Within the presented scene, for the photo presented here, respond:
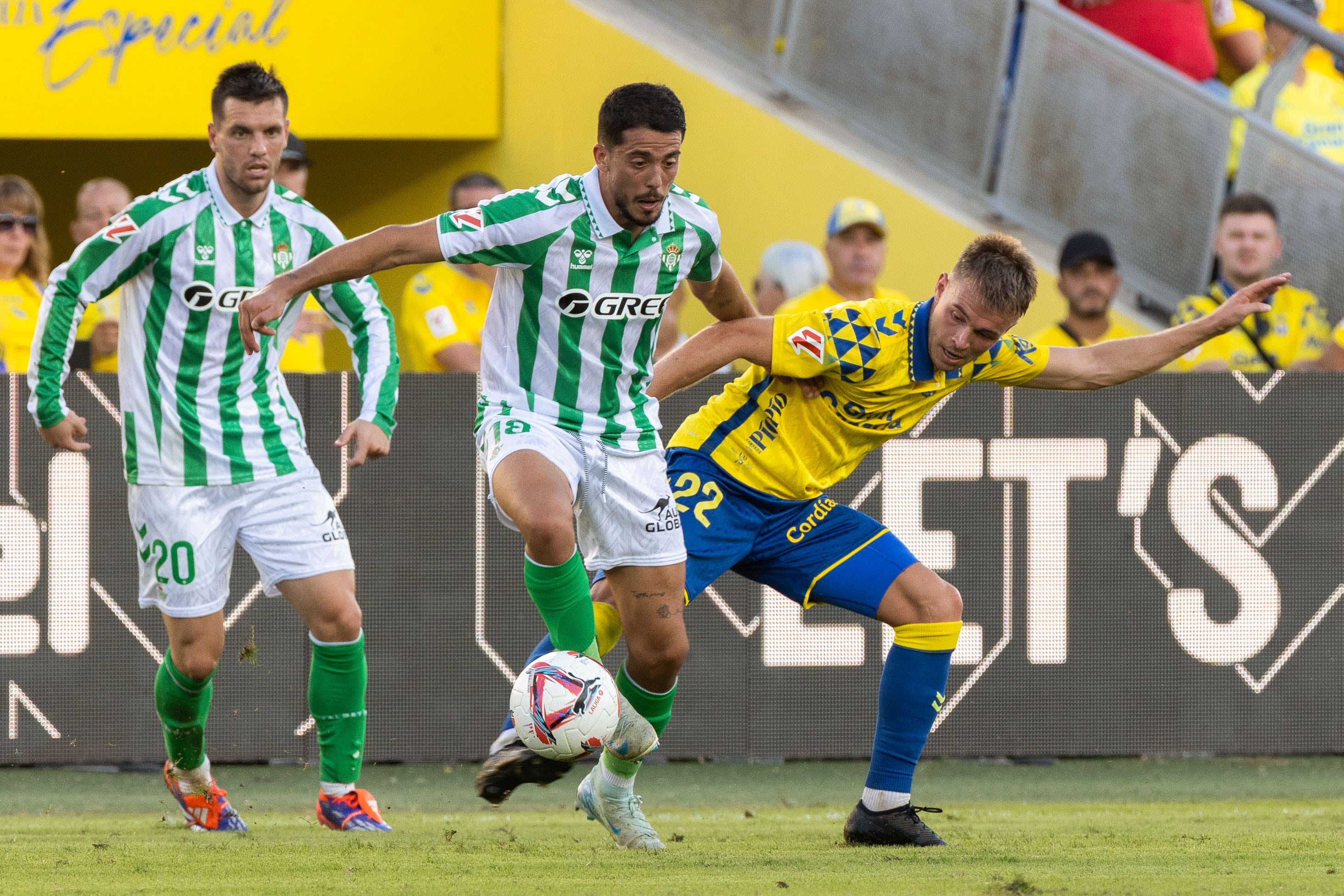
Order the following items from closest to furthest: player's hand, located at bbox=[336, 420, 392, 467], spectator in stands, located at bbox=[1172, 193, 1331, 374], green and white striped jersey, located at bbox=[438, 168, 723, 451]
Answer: green and white striped jersey, located at bbox=[438, 168, 723, 451], player's hand, located at bbox=[336, 420, 392, 467], spectator in stands, located at bbox=[1172, 193, 1331, 374]

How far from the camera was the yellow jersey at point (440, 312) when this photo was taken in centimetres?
834

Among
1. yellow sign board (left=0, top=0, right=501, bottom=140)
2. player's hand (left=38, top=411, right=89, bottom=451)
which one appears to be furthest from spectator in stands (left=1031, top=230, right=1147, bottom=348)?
player's hand (left=38, top=411, right=89, bottom=451)

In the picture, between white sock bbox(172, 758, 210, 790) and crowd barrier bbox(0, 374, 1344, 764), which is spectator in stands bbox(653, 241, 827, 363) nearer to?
crowd barrier bbox(0, 374, 1344, 764)

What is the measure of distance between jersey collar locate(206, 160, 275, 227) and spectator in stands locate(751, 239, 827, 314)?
353 cm

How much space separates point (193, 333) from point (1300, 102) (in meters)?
7.11

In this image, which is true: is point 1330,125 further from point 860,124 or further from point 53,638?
point 53,638

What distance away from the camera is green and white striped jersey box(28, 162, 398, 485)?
5891 mm

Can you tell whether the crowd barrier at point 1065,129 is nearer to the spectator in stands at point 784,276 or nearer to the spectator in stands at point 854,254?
the spectator in stands at point 784,276

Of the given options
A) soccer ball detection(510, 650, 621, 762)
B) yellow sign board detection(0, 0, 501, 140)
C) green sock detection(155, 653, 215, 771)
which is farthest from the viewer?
yellow sign board detection(0, 0, 501, 140)

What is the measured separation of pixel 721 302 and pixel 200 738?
2.36 m

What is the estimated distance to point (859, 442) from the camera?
19.6ft

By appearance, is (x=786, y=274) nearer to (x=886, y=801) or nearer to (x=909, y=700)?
(x=909, y=700)

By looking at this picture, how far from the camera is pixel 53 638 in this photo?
7582 millimetres

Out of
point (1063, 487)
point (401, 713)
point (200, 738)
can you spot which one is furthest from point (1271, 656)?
point (200, 738)
